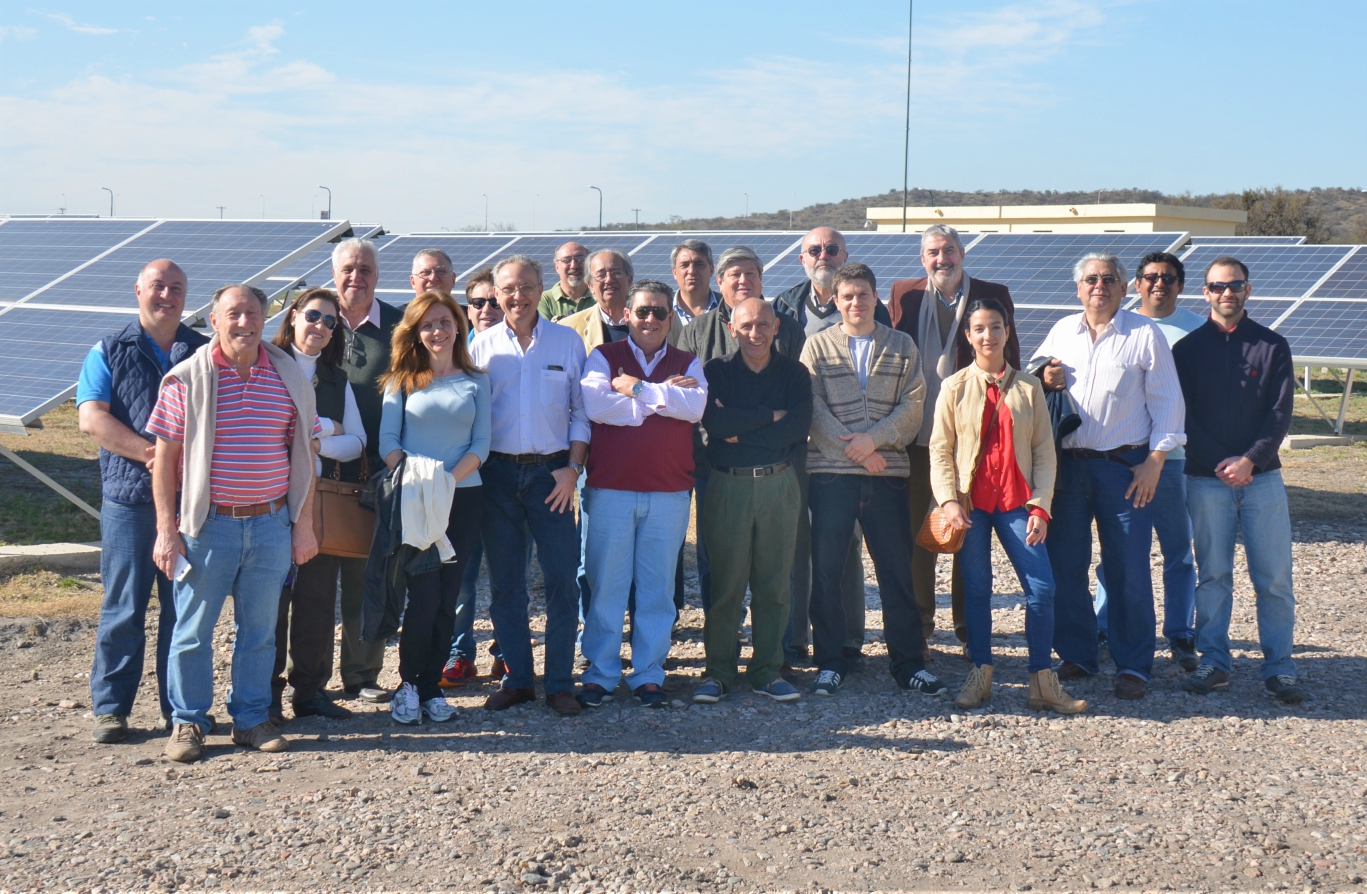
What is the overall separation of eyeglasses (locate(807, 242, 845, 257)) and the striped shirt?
3192 millimetres

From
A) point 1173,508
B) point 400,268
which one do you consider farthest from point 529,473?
point 400,268

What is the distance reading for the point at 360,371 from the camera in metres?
5.60

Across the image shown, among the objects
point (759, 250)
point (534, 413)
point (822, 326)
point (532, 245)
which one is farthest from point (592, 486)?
point (532, 245)

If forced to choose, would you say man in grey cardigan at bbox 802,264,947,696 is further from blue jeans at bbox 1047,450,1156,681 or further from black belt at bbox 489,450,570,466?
black belt at bbox 489,450,570,466

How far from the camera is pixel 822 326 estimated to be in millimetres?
6574

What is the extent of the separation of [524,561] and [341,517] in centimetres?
87

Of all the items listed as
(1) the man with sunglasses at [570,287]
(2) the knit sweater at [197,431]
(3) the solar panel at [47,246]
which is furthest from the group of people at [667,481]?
(3) the solar panel at [47,246]

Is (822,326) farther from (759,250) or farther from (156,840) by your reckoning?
(759,250)

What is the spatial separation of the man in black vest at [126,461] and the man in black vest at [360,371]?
2.44ft

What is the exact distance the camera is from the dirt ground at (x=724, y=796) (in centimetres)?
385

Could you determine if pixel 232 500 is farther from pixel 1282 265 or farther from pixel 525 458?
pixel 1282 265

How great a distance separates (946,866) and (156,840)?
2.71 m

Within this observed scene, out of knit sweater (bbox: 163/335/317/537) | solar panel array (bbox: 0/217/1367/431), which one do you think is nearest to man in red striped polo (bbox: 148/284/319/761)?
knit sweater (bbox: 163/335/317/537)

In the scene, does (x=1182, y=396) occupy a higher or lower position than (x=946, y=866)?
higher
